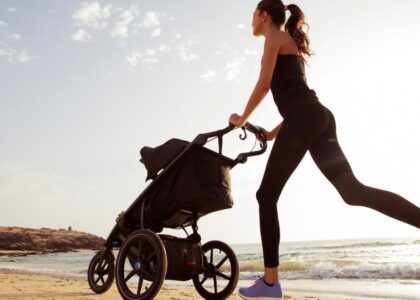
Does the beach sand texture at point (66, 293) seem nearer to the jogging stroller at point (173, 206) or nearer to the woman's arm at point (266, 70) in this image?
the jogging stroller at point (173, 206)

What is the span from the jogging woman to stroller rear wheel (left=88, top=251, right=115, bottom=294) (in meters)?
2.57

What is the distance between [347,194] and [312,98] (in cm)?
62

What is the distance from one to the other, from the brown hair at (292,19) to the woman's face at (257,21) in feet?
0.09

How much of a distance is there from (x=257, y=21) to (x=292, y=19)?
25cm

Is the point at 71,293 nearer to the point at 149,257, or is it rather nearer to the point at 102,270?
the point at 102,270

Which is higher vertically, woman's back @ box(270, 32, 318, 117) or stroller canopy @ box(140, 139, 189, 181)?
woman's back @ box(270, 32, 318, 117)

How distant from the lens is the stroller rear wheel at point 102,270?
→ 4.87m

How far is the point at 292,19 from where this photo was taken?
9.96 ft

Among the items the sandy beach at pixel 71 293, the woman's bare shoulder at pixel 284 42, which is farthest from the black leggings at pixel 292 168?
the sandy beach at pixel 71 293

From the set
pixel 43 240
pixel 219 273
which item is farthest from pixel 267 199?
pixel 43 240

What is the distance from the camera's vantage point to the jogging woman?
2582mm

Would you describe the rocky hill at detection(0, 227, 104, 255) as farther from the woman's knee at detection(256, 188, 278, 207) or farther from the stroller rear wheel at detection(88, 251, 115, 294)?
the woman's knee at detection(256, 188, 278, 207)

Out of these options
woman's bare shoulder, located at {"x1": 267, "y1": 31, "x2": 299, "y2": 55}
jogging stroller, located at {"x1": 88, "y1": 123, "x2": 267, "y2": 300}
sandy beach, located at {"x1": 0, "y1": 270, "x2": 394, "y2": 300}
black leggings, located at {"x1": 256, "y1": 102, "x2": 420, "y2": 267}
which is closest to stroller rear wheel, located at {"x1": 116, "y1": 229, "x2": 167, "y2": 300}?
jogging stroller, located at {"x1": 88, "y1": 123, "x2": 267, "y2": 300}

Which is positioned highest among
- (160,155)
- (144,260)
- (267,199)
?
(160,155)
